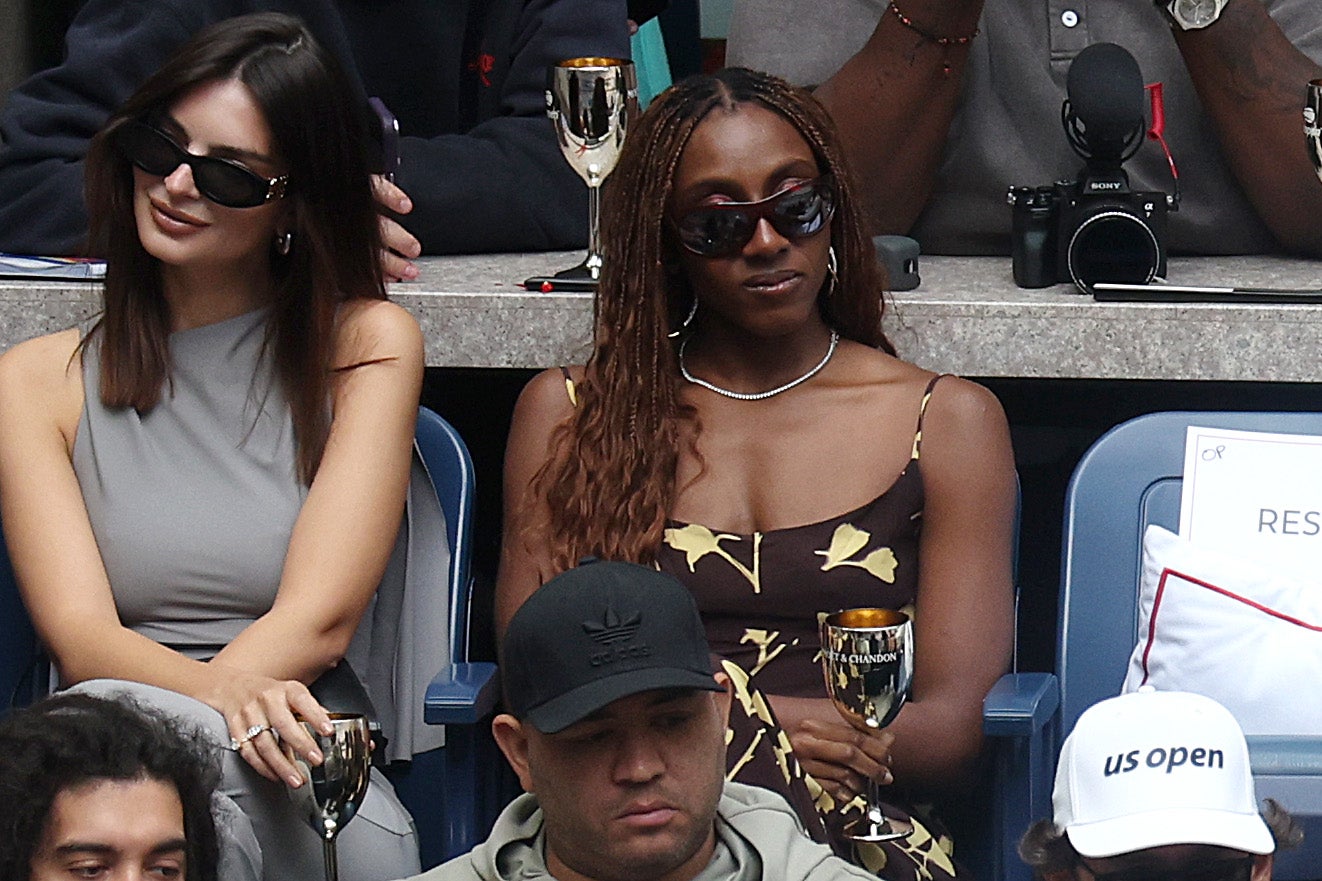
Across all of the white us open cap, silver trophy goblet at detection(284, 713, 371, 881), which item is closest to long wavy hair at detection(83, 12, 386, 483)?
silver trophy goblet at detection(284, 713, 371, 881)

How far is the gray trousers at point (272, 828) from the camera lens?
2299 mm

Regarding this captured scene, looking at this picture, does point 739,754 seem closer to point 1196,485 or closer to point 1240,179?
point 1196,485

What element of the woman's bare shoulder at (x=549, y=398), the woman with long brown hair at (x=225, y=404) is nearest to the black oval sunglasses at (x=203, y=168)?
the woman with long brown hair at (x=225, y=404)

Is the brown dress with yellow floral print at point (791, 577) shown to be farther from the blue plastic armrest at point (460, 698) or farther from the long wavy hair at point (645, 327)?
the blue plastic armrest at point (460, 698)

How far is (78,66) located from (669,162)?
102cm

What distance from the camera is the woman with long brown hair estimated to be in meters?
2.56

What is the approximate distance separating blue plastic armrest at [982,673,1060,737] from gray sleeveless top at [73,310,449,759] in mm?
715

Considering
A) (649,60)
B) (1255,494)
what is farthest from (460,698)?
(649,60)

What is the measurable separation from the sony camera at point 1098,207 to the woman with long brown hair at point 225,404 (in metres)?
0.83

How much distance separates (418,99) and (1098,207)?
1183 mm

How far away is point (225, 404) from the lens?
270cm

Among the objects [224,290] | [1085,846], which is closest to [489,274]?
[224,290]

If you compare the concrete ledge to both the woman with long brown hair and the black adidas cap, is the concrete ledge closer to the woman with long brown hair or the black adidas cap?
the woman with long brown hair

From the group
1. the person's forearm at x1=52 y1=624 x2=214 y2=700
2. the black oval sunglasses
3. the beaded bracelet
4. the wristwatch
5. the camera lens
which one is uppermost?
the wristwatch
